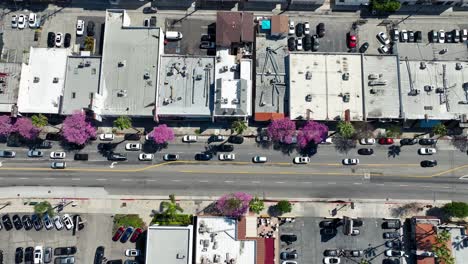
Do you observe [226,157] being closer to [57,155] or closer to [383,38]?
[57,155]

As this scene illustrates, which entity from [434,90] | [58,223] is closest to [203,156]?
[58,223]

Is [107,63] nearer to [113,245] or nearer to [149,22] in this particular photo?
[149,22]

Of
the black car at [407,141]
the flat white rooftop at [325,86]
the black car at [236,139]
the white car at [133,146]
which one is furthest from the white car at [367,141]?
the white car at [133,146]

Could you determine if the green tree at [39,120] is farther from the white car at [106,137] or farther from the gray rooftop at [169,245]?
the gray rooftop at [169,245]

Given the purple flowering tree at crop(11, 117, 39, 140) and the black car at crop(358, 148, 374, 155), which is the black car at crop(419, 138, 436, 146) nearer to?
the black car at crop(358, 148, 374, 155)

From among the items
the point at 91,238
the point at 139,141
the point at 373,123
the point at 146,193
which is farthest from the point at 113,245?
the point at 373,123

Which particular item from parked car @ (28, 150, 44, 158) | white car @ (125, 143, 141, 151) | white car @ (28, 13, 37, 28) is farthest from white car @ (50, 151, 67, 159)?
white car @ (28, 13, 37, 28)
